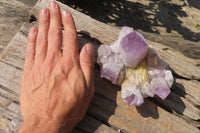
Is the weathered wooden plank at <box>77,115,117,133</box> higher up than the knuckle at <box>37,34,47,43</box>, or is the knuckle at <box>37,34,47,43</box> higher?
the knuckle at <box>37,34,47,43</box>

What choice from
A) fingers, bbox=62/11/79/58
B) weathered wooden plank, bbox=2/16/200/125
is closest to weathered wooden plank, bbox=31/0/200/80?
weathered wooden plank, bbox=2/16/200/125

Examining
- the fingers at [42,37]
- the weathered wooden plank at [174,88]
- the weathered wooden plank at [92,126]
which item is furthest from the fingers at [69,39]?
the weathered wooden plank at [92,126]

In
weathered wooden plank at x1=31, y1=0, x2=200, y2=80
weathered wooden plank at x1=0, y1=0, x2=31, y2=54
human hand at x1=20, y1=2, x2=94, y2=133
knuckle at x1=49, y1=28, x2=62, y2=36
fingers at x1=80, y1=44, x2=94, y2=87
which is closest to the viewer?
human hand at x1=20, y1=2, x2=94, y2=133

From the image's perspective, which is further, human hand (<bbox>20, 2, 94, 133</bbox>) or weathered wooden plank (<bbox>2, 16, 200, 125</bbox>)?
weathered wooden plank (<bbox>2, 16, 200, 125</bbox>)

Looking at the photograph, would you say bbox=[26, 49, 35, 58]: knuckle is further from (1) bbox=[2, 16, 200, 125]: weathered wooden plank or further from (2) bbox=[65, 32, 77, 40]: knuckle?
(2) bbox=[65, 32, 77, 40]: knuckle

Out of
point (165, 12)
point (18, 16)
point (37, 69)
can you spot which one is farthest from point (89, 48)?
point (165, 12)

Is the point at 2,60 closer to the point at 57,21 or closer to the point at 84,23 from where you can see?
the point at 57,21
